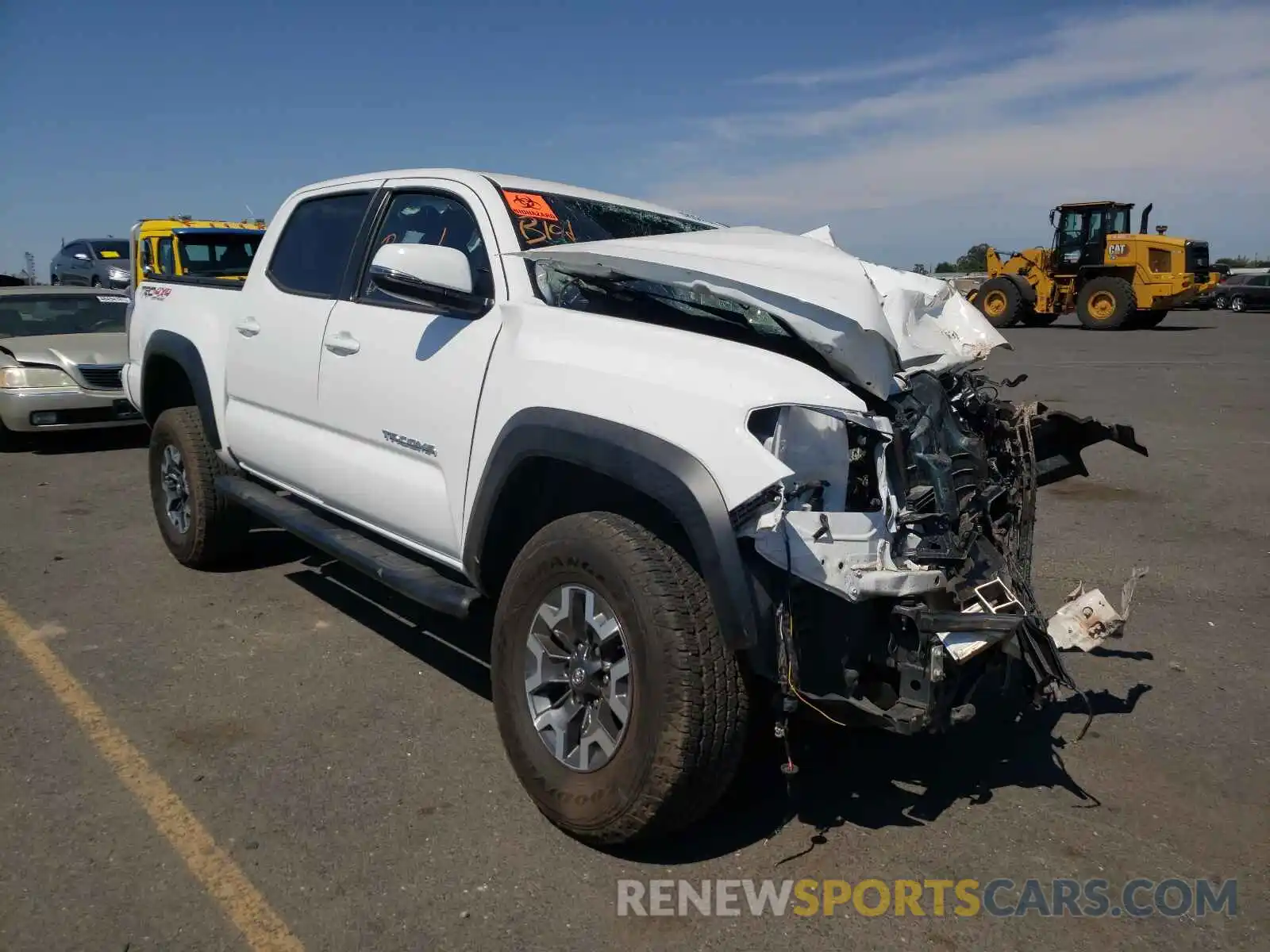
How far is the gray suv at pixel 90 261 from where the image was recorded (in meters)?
22.1

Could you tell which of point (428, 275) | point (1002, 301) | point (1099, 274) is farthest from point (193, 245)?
point (1099, 274)

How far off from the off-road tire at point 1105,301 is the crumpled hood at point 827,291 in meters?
23.3

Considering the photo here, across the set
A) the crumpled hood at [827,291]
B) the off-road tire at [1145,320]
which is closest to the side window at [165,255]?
the crumpled hood at [827,291]

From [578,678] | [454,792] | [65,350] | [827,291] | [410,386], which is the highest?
[827,291]

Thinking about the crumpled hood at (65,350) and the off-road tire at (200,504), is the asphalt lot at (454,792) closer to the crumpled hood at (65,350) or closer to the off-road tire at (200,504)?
the off-road tire at (200,504)

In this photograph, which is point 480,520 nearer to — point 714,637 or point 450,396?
point 450,396

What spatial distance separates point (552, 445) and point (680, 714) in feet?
2.98

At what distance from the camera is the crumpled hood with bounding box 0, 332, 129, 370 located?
9594mm

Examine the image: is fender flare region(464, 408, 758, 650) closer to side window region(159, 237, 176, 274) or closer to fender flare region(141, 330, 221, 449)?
fender flare region(141, 330, 221, 449)

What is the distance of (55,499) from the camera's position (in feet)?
25.6

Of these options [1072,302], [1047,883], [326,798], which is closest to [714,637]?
[1047,883]

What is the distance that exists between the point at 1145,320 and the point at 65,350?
2458 centimetres

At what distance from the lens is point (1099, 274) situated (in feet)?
82.9

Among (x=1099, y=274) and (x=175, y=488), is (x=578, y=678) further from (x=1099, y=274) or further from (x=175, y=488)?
(x=1099, y=274)
